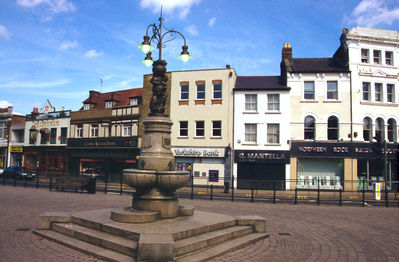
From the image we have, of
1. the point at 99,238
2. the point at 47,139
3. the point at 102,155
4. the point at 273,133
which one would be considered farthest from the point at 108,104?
the point at 99,238

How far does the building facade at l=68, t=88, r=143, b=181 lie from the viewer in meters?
32.7

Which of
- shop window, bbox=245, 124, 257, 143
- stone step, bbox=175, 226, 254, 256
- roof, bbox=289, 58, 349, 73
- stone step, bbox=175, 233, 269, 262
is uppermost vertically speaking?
roof, bbox=289, 58, 349, 73

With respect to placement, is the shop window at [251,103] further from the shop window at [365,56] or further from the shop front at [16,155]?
the shop front at [16,155]

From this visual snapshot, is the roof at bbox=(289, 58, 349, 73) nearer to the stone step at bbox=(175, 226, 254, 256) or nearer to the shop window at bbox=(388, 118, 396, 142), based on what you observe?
the shop window at bbox=(388, 118, 396, 142)

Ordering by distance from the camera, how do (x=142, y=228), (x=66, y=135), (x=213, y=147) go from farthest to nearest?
(x=66, y=135)
(x=213, y=147)
(x=142, y=228)

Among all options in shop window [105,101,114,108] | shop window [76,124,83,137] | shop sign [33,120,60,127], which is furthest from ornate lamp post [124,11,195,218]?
shop sign [33,120,60,127]

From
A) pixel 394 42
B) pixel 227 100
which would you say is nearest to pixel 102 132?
pixel 227 100

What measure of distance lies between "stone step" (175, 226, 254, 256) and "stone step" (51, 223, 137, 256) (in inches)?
37.5

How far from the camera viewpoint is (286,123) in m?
27.6

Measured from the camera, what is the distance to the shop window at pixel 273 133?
27.8m

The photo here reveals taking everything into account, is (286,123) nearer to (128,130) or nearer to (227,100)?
(227,100)

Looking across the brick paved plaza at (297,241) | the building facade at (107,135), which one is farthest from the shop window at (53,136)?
the brick paved plaza at (297,241)

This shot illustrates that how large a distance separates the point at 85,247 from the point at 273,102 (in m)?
23.9

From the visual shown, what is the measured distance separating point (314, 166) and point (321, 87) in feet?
23.4
